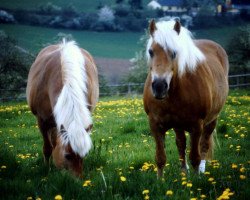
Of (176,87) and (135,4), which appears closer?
(176,87)

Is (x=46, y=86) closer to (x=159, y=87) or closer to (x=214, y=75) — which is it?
(x=159, y=87)

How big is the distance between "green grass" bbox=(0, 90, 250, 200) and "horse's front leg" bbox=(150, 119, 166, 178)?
0.44ft

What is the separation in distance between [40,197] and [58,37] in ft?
129

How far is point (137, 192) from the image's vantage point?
384cm

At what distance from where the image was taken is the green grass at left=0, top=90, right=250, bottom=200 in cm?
384

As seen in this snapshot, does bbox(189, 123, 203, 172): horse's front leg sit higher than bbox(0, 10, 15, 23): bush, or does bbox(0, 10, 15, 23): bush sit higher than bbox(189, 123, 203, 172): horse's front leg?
bbox(0, 10, 15, 23): bush

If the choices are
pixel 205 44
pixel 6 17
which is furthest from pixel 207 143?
pixel 6 17

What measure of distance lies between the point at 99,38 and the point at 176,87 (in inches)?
Result: 1677

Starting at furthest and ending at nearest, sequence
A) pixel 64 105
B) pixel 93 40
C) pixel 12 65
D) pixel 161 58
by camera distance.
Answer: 1. pixel 93 40
2. pixel 12 65
3. pixel 64 105
4. pixel 161 58

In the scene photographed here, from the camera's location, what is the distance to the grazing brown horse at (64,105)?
4.39 m

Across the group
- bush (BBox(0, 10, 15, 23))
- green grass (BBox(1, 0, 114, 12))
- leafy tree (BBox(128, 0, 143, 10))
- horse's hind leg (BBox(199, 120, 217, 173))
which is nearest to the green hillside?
green grass (BBox(1, 0, 114, 12))

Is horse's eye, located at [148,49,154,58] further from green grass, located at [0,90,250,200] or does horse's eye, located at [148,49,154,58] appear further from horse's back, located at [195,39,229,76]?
horse's back, located at [195,39,229,76]

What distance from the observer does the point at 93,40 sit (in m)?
46.7

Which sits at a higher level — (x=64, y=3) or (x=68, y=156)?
(x=64, y=3)
